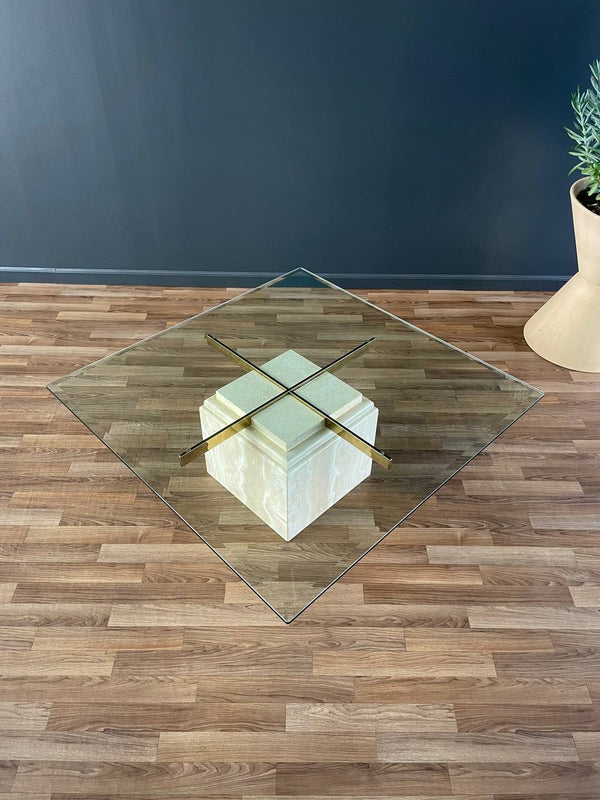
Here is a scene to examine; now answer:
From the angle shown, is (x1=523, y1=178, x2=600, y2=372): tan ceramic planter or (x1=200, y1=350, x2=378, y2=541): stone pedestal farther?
(x1=523, y1=178, x2=600, y2=372): tan ceramic planter

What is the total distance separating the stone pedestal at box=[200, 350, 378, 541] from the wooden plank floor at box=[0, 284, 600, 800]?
29cm

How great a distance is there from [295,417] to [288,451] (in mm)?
71

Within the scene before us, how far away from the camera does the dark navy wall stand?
1515 millimetres

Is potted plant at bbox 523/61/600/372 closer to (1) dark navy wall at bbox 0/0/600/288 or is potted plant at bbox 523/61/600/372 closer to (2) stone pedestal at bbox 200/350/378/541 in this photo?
(1) dark navy wall at bbox 0/0/600/288

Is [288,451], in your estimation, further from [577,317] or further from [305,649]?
[577,317]

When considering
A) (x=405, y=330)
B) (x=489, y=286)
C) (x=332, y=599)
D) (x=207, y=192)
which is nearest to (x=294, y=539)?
(x=332, y=599)

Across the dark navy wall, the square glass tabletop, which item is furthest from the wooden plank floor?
the dark navy wall

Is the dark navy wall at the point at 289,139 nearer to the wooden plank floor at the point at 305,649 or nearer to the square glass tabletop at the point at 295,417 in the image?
the square glass tabletop at the point at 295,417

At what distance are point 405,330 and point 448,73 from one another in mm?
797

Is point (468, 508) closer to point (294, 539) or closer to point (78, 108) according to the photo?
point (294, 539)

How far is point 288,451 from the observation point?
949mm

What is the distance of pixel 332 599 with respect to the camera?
3.76ft

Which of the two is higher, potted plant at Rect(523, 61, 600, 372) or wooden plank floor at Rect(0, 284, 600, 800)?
potted plant at Rect(523, 61, 600, 372)

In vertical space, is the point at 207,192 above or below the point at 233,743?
above
